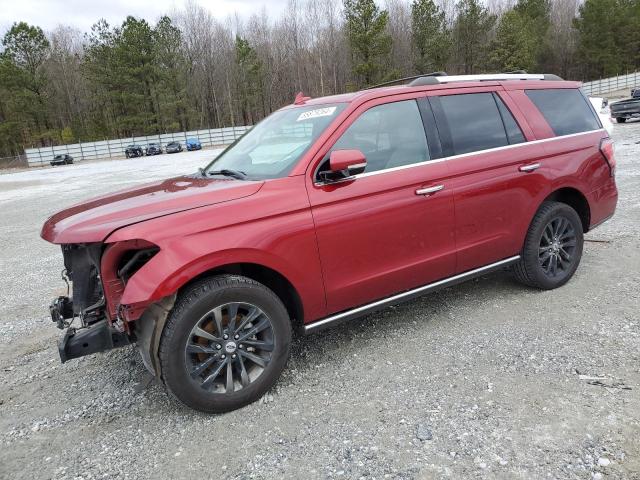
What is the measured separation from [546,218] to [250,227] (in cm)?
284

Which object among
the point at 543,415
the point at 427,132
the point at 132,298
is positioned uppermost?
the point at 427,132

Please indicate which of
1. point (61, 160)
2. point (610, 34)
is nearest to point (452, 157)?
point (61, 160)

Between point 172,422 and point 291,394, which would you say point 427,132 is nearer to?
point 291,394

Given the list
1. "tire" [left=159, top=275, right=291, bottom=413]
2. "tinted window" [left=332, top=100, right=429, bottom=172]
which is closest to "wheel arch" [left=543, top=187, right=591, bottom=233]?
"tinted window" [left=332, top=100, right=429, bottom=172]

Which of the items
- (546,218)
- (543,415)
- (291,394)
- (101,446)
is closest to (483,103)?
(546,218)

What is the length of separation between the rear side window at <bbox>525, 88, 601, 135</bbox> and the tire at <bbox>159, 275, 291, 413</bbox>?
313 cm

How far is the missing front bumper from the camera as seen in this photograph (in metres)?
3.01

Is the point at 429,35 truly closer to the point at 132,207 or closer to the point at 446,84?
the point at 446,84

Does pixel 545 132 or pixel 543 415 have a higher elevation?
pixel 545 132

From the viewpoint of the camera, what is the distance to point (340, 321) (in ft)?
11.5

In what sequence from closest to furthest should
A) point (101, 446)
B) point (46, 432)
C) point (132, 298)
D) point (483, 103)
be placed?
point (132, 298)
point (101, 446)
point (46, 432)
point (483, 103)

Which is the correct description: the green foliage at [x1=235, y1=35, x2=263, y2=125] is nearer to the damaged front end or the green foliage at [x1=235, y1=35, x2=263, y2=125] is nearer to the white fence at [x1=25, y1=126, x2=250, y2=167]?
the white fence at [x1=25, y1=126, x2=250, y2=167]

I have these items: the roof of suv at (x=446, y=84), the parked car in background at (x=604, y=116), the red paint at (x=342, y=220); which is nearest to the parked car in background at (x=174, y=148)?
the parked car in background at (x=604, y=116)

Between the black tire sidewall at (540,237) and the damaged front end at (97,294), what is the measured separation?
3.25 m
